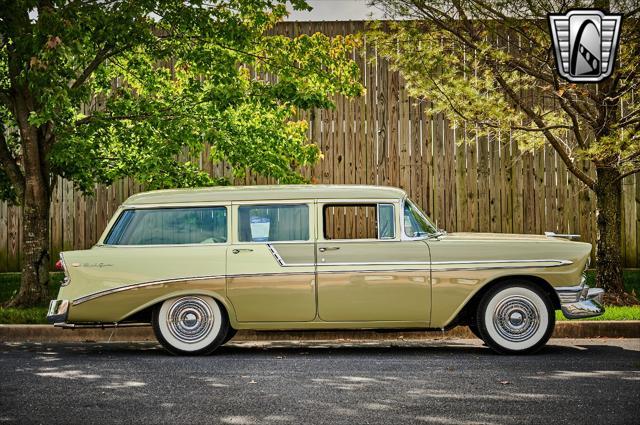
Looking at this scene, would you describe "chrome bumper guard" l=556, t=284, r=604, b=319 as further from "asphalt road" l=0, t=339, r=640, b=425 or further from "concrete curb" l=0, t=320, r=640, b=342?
"concrete curb" l=0, t=320, r=640, b=342

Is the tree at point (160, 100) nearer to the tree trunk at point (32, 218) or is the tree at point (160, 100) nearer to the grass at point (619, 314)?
the tree trunk at point (32, 218)

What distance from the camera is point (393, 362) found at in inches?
325

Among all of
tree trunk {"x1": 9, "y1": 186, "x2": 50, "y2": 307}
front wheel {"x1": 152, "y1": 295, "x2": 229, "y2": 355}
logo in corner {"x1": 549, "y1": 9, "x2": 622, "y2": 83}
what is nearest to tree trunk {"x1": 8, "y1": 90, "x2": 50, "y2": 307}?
tree trunk {"x1": 9, "y1": 186, "x2": 50, "y2": 307}

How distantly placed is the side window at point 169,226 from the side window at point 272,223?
0.21 m

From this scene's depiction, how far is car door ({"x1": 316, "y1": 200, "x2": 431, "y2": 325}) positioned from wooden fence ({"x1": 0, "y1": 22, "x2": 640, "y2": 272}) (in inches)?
248

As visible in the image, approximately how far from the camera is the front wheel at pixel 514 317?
28.4 ft

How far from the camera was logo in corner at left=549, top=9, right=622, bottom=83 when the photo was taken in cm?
1138

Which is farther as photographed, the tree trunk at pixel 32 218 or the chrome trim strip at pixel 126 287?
the tree trunk at pixel 32 218

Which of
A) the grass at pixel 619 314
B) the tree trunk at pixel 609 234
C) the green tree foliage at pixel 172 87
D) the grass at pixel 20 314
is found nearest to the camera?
the grass at pixel 619 314

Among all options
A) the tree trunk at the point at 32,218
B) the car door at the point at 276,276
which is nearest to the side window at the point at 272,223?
A: the car door at the point at 276,276

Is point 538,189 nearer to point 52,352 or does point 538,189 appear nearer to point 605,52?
point 605,52

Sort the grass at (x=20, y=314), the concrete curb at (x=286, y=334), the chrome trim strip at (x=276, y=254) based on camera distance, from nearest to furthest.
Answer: the chrome trim strip at (x=276, y=254), the concrete curb at (x=286, y=334), the grass at (x=20, y=314)

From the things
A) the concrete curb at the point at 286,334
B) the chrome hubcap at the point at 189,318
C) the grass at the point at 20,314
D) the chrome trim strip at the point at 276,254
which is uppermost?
the chrome trim strip at the point at 276,254

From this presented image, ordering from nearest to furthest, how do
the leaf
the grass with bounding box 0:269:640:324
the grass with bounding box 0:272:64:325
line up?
the leaf < the grass with bounding box 0:269:640:324 < the grass with bounding box 0:272:64:325
